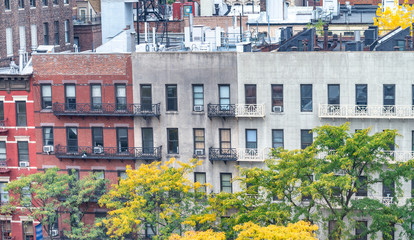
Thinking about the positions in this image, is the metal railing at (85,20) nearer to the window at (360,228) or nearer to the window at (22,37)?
the window at (22,37)

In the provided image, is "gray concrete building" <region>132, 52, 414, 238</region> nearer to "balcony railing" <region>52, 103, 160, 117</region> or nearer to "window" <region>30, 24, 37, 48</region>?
"balcony railing" <region>52, 103, 160, 117</region>

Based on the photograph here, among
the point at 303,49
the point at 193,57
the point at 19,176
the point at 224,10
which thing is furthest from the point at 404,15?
the point at 19,176

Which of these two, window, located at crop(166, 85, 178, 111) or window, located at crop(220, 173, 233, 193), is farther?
window, located at crop(166, 85, 178, 111)

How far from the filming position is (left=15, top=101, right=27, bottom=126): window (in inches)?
2857

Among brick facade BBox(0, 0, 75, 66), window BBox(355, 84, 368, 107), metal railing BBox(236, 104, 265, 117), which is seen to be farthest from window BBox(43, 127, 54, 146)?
window BBox(355, 84, 368, 107)

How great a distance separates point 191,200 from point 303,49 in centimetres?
1585

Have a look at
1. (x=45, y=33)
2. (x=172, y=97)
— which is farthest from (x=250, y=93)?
(x=45, y=33)

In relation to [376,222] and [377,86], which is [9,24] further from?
[376,222]

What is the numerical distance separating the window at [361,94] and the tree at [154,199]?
11.5m

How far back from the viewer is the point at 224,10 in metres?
111

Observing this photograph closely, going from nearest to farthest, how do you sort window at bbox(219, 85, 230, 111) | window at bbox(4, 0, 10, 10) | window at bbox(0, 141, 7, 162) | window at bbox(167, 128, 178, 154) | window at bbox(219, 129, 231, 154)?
window at bbox(219, 85, 230, 111) → window at bbox(219, 129, 231, 154) → window at bbox(167, 128, 178, 154) → window at bbox(0, 141, 7, 162) → window at bbox(4, 0, 10, 10)

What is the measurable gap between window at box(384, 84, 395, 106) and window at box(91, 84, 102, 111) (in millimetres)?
19570

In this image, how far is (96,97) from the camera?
Answer: 71438mm

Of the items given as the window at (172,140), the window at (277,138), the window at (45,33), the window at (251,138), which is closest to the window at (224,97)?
the window at (251,138)
